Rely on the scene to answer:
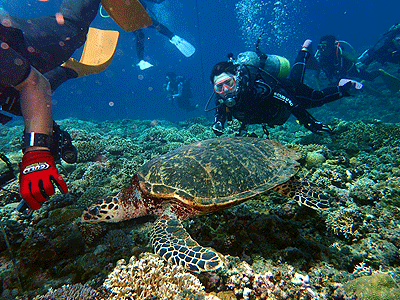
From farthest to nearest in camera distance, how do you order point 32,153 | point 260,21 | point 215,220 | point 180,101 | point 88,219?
point 260,21
point 180,101
point 215,220
point 88,219
point 32,153

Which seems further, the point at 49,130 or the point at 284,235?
the point at 284,235

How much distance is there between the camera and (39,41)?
2.38 metres

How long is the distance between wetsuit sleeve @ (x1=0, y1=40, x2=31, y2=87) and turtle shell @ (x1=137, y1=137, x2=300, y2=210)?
1741mm

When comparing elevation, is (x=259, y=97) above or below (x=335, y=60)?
below

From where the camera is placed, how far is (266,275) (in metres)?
1.55

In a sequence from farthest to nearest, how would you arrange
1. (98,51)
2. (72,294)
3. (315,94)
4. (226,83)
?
(315,94)
(226,83)
(98,51)
(72,294)

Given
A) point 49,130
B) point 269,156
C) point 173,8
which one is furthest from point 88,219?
point 173,8

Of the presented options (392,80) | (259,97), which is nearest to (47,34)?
(259,97)

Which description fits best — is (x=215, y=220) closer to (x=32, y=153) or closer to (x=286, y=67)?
(x=32, y=153)

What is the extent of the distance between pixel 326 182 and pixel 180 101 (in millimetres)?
18225

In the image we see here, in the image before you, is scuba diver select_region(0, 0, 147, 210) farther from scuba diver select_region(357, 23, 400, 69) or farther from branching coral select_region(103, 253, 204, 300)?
scuba diver select_region(357, 23, 400, 69)

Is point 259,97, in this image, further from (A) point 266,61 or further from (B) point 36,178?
(B) point 36,178

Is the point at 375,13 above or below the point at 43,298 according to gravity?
above

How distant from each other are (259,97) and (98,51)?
4.84 m
